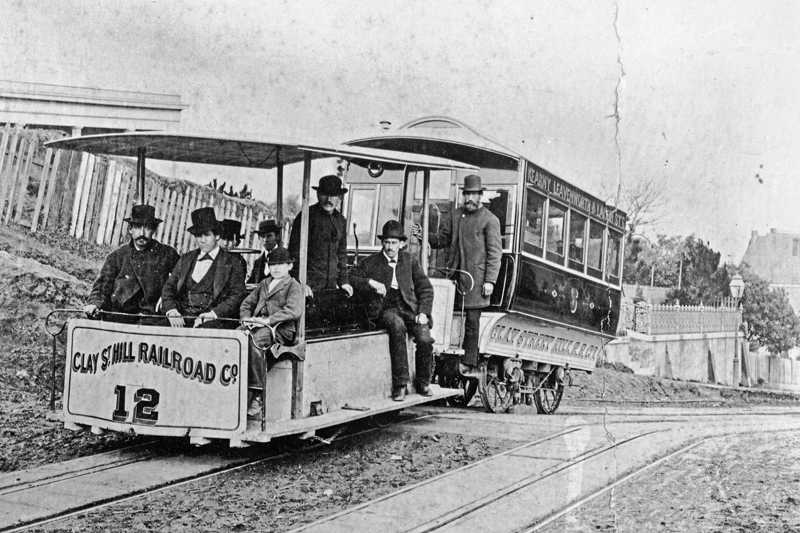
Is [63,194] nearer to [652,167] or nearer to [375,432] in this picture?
[375,432]

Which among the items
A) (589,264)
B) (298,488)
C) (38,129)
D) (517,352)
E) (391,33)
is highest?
(391,33)

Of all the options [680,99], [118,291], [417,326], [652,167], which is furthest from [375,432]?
[652,167]

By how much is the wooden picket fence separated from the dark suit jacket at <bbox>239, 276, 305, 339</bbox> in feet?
12.3

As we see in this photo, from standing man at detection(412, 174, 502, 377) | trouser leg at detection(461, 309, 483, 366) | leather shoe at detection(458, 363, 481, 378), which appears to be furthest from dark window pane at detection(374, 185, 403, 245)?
leather shoe at detection(458, 363, 481, 378)

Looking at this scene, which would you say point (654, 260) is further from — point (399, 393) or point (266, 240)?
point (266, 240)

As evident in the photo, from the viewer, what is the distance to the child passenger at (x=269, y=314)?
6246 millimetres

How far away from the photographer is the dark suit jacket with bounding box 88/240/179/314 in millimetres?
7309

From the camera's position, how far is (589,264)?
485 inches

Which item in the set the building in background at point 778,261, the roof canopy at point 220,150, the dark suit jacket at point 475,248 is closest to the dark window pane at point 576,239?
the dark suit jacket at point 475,248

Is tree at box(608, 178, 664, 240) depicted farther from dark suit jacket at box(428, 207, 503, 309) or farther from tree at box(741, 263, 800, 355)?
dark suit jacket at box(428, 207, 503, 309)

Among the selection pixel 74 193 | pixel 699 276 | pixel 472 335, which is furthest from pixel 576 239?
pixel 699 276

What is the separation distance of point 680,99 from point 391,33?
171 inches

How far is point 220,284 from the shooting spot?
6.92 metres

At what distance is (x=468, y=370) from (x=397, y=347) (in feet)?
7.39
